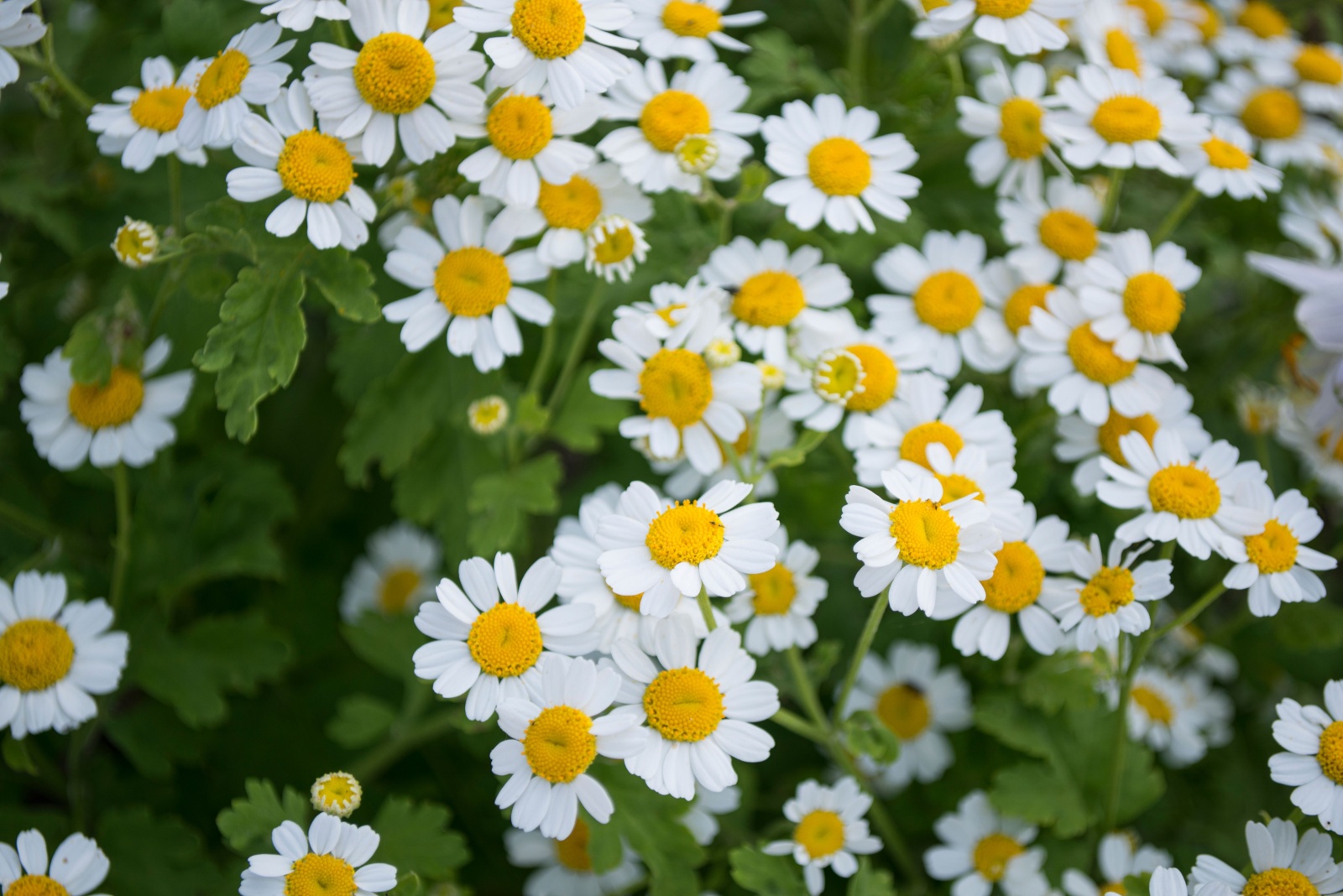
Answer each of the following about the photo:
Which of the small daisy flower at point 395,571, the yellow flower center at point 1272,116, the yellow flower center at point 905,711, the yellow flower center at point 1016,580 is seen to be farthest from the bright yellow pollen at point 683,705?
the yellow flower center at point 1272,116

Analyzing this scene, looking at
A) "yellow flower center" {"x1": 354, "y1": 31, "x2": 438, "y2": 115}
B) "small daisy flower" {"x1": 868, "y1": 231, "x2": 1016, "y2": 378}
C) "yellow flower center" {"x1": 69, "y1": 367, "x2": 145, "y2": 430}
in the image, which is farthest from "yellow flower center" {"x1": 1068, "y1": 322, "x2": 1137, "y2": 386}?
"yellow flower center" {"x1": 69, "y1": 367, "x2": 145, "y2": 430}

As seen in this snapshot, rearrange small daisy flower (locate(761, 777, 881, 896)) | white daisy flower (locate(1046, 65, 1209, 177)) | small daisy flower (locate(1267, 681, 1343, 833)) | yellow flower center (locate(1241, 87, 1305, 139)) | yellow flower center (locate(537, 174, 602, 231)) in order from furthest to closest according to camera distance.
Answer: yellow flower center (locate(1241, 87, 1305, 139)), white daisy flower (locate(1046, 65, 1209, 177)), yellow flower center (locate(537, 174, 602, 231)), small daisy flower (locate(761, 777, 881, 896)), small daisy flower (locate(1267, 681, 1343, 833))

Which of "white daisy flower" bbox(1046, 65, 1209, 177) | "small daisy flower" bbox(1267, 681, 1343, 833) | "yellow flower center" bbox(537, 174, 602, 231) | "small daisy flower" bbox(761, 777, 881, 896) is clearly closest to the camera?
"small daisy flower" bbox(1267, 681, 1343, 833)

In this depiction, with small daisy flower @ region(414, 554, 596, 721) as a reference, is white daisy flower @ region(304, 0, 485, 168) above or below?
above

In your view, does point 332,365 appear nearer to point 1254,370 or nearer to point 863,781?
point 863,781

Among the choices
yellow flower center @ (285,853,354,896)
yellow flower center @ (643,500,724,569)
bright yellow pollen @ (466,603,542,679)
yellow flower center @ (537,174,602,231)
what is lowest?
yellow flower center @ (285,853,354,896)

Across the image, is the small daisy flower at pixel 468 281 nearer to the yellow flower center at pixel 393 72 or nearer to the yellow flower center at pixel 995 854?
the yellow flower center at pixel 393 72

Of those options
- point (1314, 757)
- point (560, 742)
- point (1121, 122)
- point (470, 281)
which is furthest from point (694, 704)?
point (1121, 122)

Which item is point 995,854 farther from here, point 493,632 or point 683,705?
point 493,632

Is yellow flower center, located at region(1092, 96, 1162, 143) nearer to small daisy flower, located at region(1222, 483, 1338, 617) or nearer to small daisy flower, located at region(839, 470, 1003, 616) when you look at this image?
small daisy flower, located at region(1222, 483, 1338, 617)
